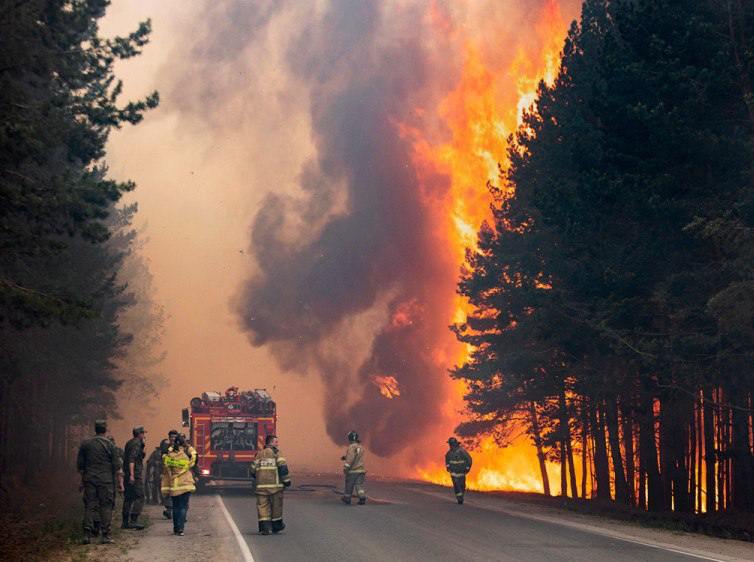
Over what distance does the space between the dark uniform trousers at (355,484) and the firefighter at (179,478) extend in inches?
300

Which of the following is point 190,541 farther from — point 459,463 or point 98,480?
point 459,463

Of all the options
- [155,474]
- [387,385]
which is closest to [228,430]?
[155,474]

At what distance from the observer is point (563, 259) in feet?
102

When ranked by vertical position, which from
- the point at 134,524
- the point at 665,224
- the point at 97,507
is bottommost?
the point at 134,524

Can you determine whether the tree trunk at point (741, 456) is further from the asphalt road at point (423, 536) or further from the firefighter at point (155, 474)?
the firefighter at point (155, 474)

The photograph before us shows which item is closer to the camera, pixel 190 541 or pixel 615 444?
pixel 190 541

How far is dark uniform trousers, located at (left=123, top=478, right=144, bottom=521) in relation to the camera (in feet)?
64.4

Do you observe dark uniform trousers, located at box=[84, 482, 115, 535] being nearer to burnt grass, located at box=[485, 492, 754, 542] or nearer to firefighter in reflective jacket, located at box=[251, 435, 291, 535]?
firefighter in reflective jacket, located at box=[251, 435, 291, 535]

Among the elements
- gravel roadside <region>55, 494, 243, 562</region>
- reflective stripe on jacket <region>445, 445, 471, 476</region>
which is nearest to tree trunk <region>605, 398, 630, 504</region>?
reflective stripe on jacket <region>445, 445, 471, 476</region>

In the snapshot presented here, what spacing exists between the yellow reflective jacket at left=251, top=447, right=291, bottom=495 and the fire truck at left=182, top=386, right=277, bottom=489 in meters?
12.8

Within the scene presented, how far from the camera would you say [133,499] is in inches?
780

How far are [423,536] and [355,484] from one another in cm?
839

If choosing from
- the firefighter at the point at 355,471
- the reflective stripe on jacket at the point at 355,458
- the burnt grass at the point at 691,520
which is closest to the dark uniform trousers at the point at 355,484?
the firefighter at the point at 355,471

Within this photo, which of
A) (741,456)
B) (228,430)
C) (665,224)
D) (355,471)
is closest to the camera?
→ (665,224)
